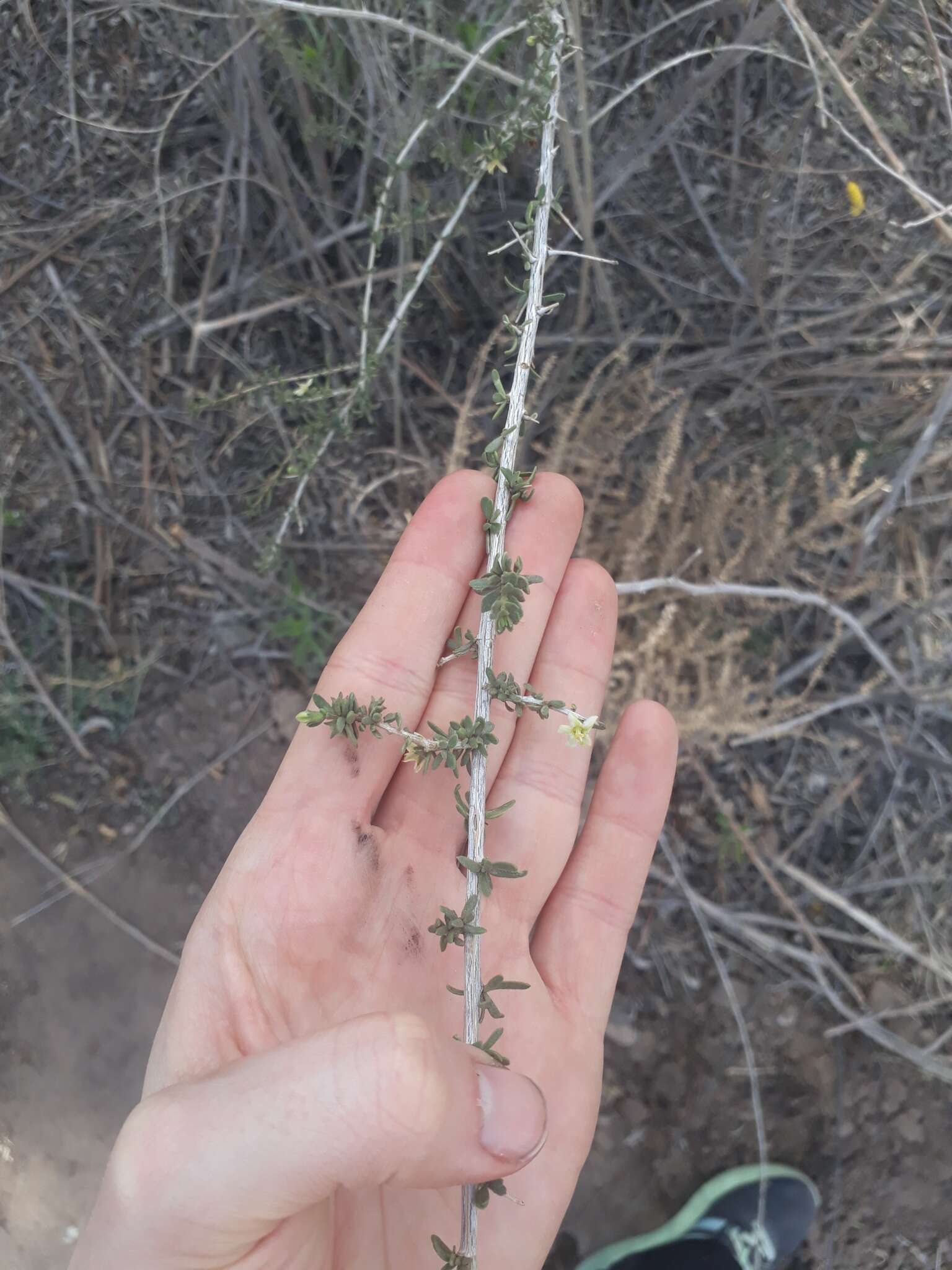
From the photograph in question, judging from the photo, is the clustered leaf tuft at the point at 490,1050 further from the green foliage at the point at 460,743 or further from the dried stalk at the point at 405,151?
the dried stalk at the point at 405,151

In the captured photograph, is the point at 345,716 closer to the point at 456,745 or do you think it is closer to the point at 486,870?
the point at 456,745

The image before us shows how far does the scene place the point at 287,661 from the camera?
393 centimetres

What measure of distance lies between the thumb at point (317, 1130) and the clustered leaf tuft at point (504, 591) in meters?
0.95

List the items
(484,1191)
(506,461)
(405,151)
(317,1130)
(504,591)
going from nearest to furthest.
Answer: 1. (317,1130)
2. (484,1191)
3. (504,591)
4. (506,461)
5. (405,151)

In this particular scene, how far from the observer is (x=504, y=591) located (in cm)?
214

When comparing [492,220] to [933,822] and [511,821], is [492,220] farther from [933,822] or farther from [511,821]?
[933,822]

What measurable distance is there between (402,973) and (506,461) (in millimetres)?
1476

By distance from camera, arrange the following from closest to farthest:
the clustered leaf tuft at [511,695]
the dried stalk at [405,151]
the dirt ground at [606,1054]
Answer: the clustered leaf tuft at [511,695] < the dried stalk at [405,151] < the dirt ground at [606,1054]

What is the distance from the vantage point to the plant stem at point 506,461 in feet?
6.64

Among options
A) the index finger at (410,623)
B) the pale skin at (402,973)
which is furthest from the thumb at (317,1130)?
the index finger at (410,623)

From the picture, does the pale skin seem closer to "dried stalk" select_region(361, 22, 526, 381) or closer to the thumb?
the thumb

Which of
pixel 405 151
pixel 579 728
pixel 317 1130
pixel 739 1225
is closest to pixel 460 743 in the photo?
pixel 579 728

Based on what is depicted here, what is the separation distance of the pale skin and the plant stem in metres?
0.20

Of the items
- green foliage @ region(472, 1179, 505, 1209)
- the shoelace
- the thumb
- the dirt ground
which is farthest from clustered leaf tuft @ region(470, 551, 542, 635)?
the shoelace
